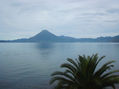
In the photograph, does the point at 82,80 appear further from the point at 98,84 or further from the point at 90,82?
the point at 98,84

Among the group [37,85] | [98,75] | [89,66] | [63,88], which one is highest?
[89,66]

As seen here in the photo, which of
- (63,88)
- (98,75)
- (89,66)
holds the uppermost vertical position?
(89,66)

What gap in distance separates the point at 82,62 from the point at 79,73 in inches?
25.1

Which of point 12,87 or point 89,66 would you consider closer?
point 89,66

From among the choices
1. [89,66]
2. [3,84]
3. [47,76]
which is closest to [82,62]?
[89,66]

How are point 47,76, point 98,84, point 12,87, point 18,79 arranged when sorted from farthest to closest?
point 47,76 < point 18,79 < point 12,87 < point 98,84

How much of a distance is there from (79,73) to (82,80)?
42cm

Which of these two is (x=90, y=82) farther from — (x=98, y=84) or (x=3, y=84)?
(x=3, y=84)

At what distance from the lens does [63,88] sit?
9422mm

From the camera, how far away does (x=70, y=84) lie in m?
9.32

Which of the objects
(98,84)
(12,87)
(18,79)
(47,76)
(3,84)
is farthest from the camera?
(47,76)

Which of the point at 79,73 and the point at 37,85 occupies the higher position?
the point at 79,73

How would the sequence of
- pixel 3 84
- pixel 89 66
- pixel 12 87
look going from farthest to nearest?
pixel 3 84 < pixel 12 87 < pixel 89 66

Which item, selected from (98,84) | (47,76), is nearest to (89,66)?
(98,84)
